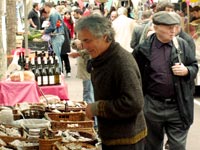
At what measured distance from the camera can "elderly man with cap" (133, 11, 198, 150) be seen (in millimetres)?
5211

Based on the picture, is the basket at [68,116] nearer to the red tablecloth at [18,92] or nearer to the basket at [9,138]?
the basket at [9,138]

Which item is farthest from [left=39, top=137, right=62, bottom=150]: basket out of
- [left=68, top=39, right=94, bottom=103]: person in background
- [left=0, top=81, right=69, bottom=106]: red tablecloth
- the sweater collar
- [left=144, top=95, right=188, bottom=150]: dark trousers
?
[left=68, top=39, right=94, bottom=103]: person in background

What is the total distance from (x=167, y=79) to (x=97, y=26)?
154 centimetres

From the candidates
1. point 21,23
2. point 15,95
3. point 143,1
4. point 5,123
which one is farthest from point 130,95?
point 143,1

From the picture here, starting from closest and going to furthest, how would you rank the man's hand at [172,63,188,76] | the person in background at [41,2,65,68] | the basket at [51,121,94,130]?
1. the man's hand at [172,63,188,76]
2. the basket at [51,121,94,130]
3. the person in background at [41,2,65,68]

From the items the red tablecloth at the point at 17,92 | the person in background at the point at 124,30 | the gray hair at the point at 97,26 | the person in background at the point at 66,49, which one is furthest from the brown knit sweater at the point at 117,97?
the person in background at the point at 66,49

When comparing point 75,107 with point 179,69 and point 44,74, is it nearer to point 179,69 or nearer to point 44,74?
point 44,74

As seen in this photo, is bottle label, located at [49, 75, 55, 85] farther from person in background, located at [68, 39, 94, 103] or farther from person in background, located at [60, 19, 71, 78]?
person in background, located at [60, 19, 71, 78]

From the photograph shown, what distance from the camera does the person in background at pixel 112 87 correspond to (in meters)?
3.87

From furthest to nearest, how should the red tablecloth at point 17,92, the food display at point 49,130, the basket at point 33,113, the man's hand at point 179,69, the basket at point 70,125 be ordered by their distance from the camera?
the red tablecloth at point 17,92 → the basket at point 33,113 → the basket at point 70,125 → the man's hand at point 179,69 → the food display at point 49,130

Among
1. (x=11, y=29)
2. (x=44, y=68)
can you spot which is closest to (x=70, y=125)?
(x=44, y=68)

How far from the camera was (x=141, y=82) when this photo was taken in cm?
430

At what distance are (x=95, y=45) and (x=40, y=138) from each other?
1429 mm

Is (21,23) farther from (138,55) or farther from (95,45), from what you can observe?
(95,45)
